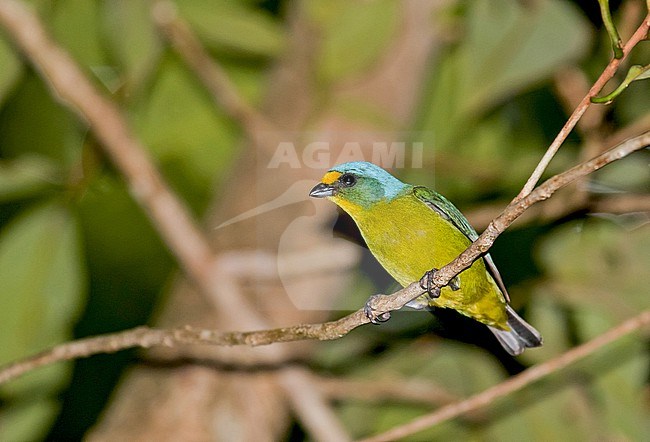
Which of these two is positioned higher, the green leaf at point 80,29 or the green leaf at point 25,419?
the green leaf at point 80,29

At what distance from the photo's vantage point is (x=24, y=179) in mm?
2246

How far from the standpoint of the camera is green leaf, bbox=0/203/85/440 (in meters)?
2.28

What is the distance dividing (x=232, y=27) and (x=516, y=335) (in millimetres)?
1835

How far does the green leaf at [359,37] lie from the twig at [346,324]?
3.96 feet

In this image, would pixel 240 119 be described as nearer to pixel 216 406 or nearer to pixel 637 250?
pixel 216 406

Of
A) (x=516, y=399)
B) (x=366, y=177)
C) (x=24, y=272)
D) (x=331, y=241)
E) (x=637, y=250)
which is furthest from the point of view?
(x=24, y=272)

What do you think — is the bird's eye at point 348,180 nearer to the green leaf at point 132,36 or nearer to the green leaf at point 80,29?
the green leaf at point 132,36

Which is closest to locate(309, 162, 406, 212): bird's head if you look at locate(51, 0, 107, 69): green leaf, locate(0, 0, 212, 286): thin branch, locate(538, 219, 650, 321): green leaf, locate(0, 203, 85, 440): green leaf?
locate(538, 219, 650, 321): green leaf

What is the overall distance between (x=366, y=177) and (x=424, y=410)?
1.51 metres

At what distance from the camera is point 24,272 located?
240 centimetres

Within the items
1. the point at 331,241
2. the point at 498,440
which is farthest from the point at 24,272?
the point at 498,440

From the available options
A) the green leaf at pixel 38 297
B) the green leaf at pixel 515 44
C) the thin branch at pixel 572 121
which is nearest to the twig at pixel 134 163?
the green leaf at pixel 38 297

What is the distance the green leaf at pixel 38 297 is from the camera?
2.28 metres

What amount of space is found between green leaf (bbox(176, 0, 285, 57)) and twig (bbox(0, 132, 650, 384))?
1.49m
